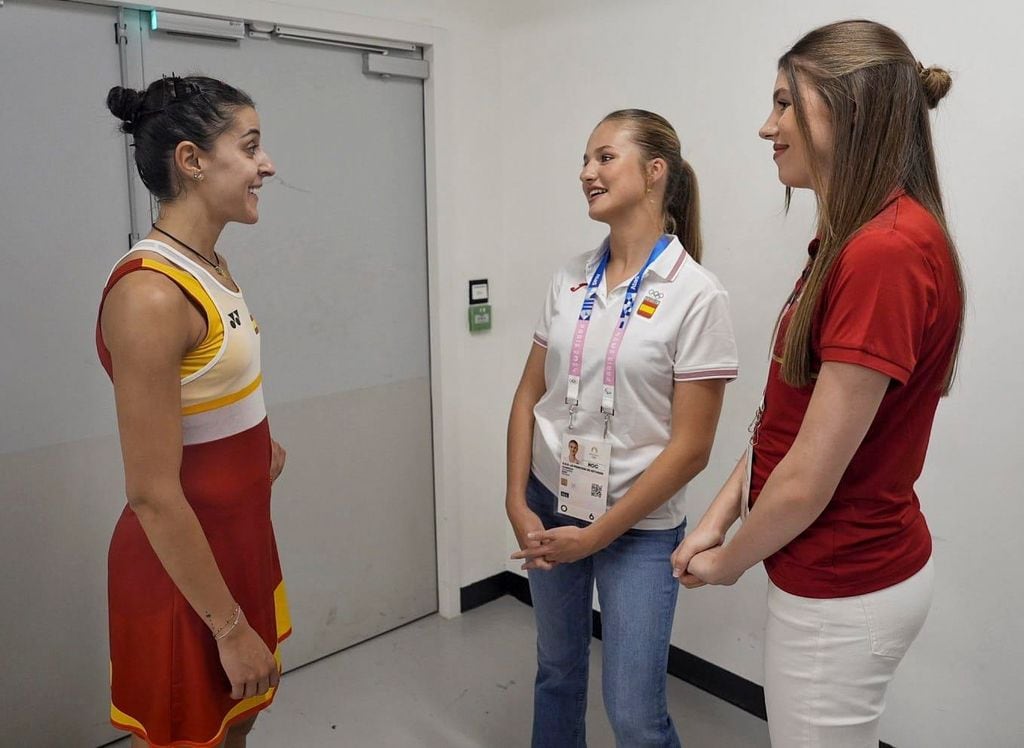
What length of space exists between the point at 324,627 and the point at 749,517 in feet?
6.47

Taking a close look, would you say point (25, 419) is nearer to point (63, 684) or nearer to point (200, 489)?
point (63, 684)

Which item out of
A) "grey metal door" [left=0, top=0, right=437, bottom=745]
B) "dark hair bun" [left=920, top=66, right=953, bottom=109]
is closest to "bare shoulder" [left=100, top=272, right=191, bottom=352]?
"grey metal door" [left=0, top=0, right=437, bottom=745]

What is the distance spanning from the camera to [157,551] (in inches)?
53.5

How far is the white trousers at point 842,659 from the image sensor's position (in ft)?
4.08

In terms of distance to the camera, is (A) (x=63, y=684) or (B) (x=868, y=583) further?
(A) (x=63, y=684)

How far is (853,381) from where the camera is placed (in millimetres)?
1143

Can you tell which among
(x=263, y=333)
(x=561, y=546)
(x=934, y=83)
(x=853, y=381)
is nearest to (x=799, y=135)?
(x=934, y=83)

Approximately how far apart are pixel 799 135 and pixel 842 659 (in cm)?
77

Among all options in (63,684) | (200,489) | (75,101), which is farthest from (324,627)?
(75,101)

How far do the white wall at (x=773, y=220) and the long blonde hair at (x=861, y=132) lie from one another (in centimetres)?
88

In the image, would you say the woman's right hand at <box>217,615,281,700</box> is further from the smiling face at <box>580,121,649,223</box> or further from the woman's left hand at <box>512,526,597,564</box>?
the smiling face at <box>580,121,649,223</box>

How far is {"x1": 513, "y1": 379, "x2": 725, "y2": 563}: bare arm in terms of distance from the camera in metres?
1.76

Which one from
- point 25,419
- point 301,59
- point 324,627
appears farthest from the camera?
point 324,627

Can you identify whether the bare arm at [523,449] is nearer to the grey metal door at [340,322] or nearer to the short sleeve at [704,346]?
the short sleeve at [704,346]
